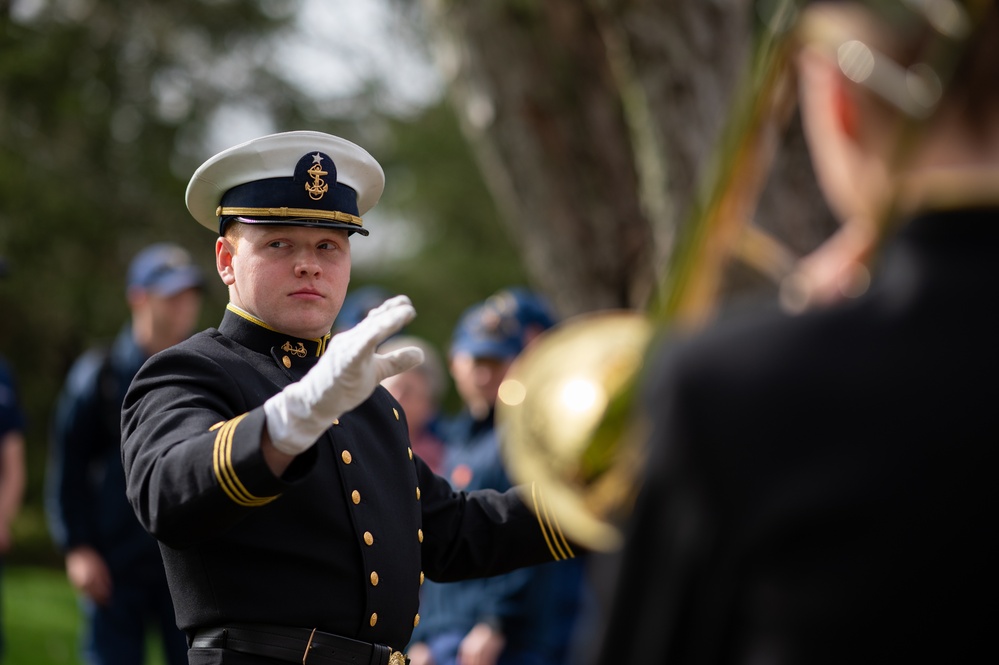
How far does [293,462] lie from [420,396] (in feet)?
12.5

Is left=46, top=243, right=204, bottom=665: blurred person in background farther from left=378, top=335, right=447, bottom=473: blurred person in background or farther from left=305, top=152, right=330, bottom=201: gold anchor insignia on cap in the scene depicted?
left=305, top=152, right=330, bottom=201: gold anchor insignia on cap

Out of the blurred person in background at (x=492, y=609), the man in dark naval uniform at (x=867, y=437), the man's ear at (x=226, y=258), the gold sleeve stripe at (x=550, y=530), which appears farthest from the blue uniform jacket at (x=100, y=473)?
the man in dark naval uniform at (x=867, y=437)

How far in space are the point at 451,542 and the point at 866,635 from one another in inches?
66.6

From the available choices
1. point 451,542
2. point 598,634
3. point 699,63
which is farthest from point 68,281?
point 598,634

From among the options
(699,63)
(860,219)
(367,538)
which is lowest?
(860,219)

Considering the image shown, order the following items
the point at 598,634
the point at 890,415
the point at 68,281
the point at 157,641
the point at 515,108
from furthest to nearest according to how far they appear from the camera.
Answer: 1. the point at 68,281
2. the point at 157,641
3. the point at 515,108
4. the point at 598,634
5. the point at 890,415

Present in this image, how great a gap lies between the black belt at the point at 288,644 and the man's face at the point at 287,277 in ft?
2.04

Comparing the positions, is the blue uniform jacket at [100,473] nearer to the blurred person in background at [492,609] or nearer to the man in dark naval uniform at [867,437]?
the blurred person in background at [492,609]

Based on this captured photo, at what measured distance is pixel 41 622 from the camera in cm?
949

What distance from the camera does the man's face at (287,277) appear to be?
2.73m

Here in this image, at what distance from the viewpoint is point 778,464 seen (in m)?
1.29

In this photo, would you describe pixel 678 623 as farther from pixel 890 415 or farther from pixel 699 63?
pixel 699 63

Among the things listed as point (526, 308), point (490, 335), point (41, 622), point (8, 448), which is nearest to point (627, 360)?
point (490, 335)

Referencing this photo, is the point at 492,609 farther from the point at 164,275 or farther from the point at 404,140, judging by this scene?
the point at 404,140
